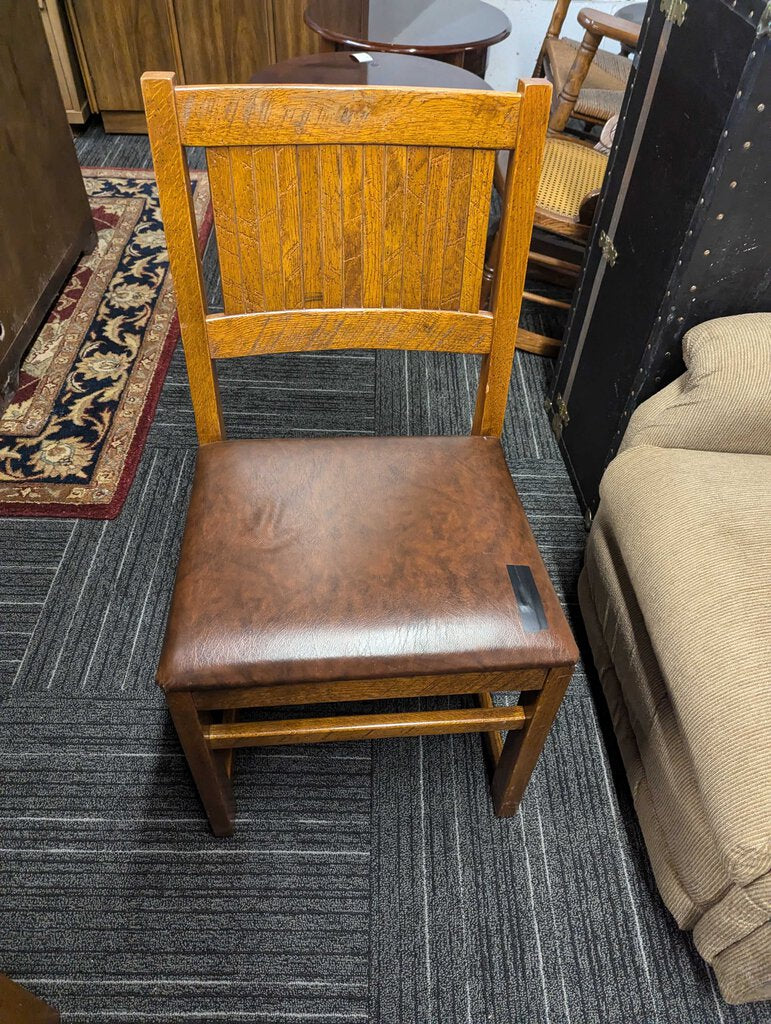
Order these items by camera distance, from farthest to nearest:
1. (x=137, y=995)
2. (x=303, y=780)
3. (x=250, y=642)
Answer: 1. (x=303, y=780)
2. (x=137, y=995)
3. (x=250, y=642)

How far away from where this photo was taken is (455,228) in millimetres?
941

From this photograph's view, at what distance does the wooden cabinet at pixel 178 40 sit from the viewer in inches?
103

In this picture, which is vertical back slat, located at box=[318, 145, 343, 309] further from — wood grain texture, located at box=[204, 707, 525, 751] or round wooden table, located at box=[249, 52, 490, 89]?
round wooden table, located at box=[249, 52, 490, 89]

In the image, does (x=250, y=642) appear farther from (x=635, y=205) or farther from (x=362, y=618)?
(x=635, y=205)

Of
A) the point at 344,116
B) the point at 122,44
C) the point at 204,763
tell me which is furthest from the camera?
the point at 122,44

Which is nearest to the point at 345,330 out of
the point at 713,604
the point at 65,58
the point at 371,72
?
the point at 713,604

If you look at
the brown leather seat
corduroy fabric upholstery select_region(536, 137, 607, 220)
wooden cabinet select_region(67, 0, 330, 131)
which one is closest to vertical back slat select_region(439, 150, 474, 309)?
the brown leather seat

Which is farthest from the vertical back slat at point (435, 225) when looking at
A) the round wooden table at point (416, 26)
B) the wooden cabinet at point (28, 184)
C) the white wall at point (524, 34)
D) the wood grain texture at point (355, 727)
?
the white wall at point (524, 34)

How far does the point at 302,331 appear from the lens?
101 centimetres

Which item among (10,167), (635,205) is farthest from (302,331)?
(10,167)

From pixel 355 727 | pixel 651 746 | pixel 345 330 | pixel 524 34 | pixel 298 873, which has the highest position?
pixel 345 330

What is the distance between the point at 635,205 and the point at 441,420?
69 centimetres

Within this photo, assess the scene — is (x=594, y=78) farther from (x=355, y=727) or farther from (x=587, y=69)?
(x=355, y=727)

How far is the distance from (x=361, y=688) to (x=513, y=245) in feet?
1.91
